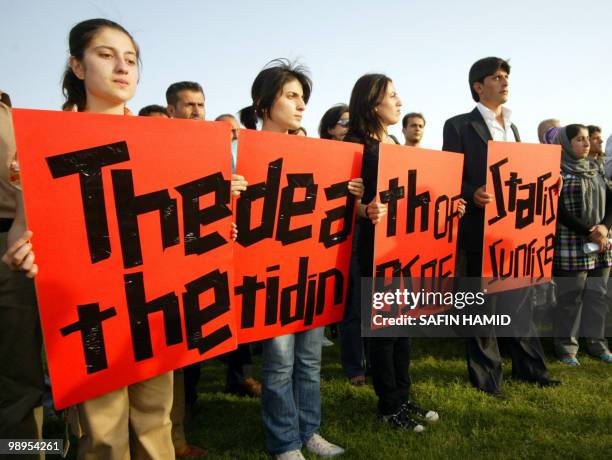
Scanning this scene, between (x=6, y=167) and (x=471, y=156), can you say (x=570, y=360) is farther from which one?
(x=6, y=167)

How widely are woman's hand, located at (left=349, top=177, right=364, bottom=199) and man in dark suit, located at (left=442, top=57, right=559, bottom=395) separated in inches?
44.2

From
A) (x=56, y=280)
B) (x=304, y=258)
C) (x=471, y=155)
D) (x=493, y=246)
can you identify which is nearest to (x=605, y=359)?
(x=493, y=246)

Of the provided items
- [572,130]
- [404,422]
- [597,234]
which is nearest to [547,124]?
[572,130]

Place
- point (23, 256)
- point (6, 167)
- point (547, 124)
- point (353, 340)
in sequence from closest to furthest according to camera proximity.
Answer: point (23, 256)
point (6, 167)
point (353, 340)
point (547, 124)

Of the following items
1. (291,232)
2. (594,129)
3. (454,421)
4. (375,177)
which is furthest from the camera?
(594,129)

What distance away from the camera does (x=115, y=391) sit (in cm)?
183

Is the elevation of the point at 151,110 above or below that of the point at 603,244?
above

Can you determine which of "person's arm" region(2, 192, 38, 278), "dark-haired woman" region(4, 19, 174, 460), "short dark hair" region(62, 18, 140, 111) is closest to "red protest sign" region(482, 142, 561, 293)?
"dark-haired woman" region(4, 19, 174, 460)

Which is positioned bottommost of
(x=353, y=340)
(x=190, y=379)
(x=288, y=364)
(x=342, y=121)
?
(x=353, y=340)

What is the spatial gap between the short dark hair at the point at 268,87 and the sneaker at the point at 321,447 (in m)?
1.84

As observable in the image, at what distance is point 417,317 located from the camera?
3057 millimetres

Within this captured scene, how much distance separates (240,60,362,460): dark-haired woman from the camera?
98.5 inches

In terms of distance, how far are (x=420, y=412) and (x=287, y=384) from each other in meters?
1.16

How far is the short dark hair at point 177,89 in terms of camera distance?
12.8 feet
